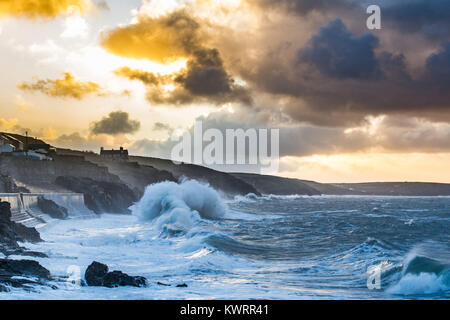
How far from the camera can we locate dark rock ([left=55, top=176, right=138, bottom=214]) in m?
41.6

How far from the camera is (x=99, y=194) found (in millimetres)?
43656

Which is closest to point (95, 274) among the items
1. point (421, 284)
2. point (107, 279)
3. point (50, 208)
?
point (107, 279)

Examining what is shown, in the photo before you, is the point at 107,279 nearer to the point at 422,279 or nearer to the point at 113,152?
the point at 422,279

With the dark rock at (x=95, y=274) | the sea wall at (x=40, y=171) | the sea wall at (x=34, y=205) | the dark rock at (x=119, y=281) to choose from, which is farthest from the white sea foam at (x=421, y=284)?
the sea wall at (x=40, y=171)

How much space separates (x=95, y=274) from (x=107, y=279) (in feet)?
1.15

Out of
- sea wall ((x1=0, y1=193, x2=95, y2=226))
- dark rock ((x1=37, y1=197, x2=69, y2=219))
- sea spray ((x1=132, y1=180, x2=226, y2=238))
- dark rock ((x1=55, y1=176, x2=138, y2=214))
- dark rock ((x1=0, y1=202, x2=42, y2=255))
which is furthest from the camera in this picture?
dark rock ((x1=55, y1=176, x2=138, y2=214))

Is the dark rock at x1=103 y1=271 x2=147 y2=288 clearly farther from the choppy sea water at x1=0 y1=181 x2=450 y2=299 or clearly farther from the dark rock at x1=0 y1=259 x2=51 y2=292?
the dark rock at x1=0 y1=259 x2=51 y2=292

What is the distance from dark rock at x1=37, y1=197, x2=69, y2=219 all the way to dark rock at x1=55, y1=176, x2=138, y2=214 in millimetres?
9410

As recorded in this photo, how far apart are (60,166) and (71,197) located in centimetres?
2013

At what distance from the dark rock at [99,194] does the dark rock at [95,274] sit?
30.2m

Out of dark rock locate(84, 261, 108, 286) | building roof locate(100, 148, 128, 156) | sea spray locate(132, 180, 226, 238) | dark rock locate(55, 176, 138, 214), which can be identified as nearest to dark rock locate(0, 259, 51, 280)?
dark rock locate(84, 261, 108, 286)

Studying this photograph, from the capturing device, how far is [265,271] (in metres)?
13.3
